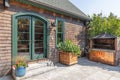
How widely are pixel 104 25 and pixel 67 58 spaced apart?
170 inches

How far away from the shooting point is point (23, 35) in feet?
16.7

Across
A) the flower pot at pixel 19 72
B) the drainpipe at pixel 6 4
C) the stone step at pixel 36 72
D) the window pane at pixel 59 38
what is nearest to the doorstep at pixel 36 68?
the stone step at pixel 36 72

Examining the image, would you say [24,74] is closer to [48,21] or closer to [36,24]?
[36,24]

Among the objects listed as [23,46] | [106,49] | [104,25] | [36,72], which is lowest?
[36,72]

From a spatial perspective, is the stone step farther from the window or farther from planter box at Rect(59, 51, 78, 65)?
the window

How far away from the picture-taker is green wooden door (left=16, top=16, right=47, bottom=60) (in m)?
5.02

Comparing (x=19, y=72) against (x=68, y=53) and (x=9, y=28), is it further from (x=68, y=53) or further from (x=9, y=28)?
(x=68, y=53)

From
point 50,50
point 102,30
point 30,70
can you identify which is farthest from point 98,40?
point 30,70

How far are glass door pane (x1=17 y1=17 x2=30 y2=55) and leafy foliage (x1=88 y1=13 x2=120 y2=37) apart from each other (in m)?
5.28

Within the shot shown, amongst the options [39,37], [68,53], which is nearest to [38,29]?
[39,37]

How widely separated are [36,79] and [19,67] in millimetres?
733

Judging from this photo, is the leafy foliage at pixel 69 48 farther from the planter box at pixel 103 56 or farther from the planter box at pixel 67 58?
the planter box at pixel 103 56

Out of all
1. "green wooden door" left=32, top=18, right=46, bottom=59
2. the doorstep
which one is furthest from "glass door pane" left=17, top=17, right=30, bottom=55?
the doorstep

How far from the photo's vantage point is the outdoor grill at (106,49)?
20.9ft
